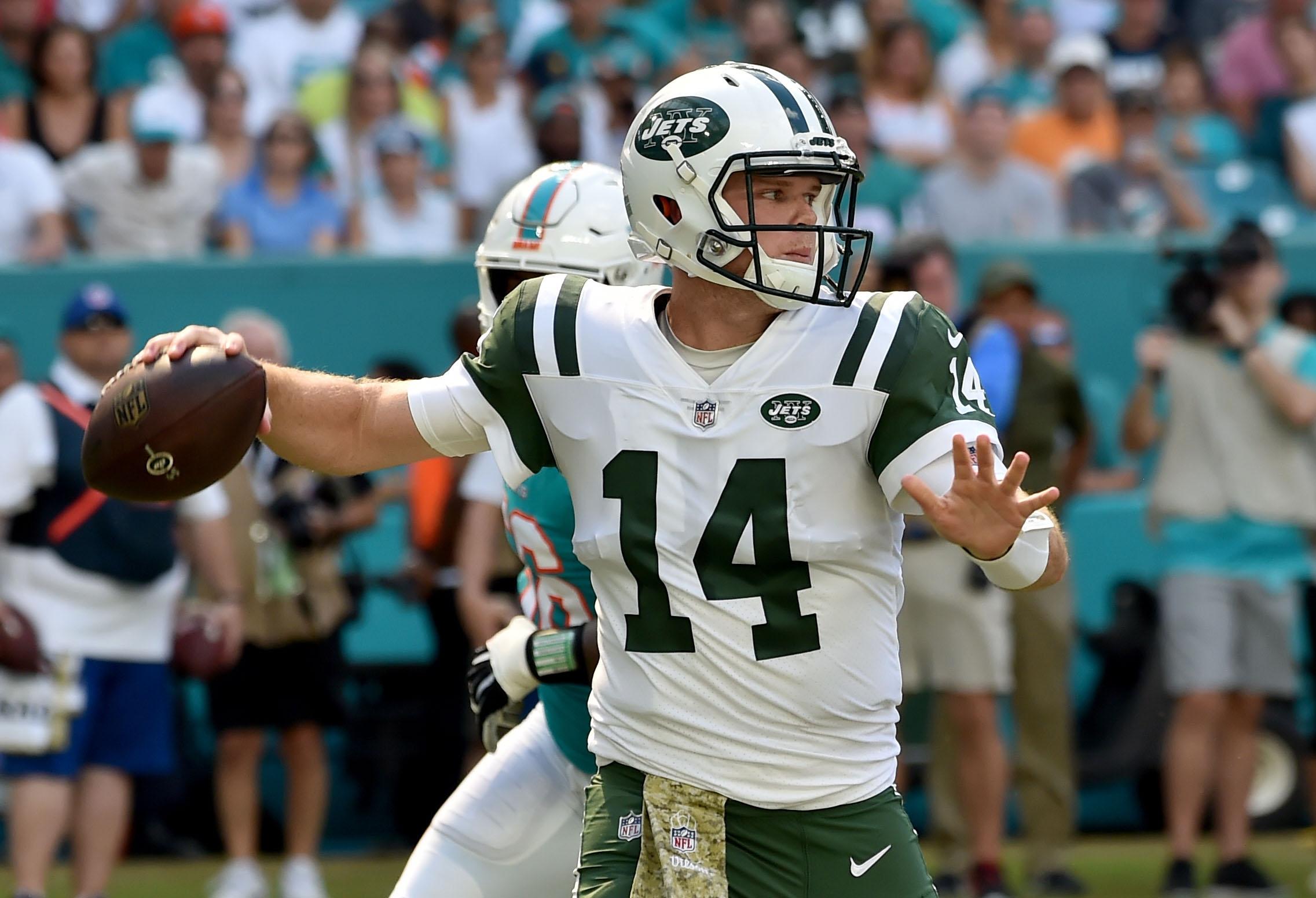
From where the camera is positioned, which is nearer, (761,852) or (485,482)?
(761,852)

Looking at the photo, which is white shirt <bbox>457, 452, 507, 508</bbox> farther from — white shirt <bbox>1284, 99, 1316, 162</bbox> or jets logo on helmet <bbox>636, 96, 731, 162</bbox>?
white shirt <bbox>1284, 99, 1316, 162</bbox>

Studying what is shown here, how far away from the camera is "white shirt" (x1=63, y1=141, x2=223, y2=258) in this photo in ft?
28.4

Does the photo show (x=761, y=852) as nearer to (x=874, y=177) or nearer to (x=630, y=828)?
(x=630, y=828)

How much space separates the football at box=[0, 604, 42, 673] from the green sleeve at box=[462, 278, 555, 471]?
344 cm

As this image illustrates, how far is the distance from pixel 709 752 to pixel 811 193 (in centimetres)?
94

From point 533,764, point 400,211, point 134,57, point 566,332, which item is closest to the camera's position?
point 566,332

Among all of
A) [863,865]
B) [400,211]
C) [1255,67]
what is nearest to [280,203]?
[400,211]

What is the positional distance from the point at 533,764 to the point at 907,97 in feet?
21.8

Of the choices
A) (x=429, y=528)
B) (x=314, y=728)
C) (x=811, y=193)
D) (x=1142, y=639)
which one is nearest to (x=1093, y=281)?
(x=1142, y=639)

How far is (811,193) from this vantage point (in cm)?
343

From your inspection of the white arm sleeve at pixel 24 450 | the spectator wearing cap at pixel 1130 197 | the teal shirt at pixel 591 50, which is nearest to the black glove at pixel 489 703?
the white arm sleeve at pixel 24 450

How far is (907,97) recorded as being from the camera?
10.2m

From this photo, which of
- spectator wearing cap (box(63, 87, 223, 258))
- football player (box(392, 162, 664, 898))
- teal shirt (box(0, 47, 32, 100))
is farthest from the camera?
teal shirt (box(0, 47, 32, 100))

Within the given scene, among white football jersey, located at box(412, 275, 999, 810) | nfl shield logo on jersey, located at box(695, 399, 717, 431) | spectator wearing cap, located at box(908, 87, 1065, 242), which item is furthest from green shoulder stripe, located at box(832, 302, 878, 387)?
spectator wearing cap, located at box(908, 87, 1065, 242)
